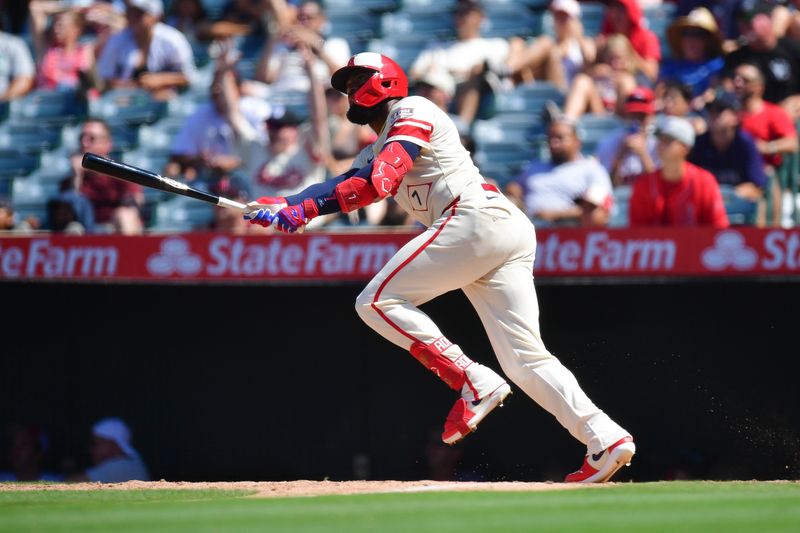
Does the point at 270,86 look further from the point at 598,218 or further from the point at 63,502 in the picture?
the point at 63,502

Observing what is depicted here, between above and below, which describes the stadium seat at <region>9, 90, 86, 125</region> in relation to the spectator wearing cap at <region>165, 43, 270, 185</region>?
above

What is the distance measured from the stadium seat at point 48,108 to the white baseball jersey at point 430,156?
669 centimetres

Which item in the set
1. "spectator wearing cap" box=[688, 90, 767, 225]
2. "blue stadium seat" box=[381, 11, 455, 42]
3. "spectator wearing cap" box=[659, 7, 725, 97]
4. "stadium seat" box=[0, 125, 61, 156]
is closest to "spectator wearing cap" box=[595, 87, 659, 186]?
"spectator wearing cap" box=[688, 90, 767, 225]

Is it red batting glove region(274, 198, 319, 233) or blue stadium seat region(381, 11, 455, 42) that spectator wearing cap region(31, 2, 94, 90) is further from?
red batting glove region(274, 198, 319, 233)

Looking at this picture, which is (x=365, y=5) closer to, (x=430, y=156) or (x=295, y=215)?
(x=430, y=156)

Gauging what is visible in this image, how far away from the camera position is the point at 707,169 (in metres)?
9.38

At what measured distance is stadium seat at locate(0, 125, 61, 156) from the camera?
12375mm

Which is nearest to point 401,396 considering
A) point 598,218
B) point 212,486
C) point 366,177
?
point 598,218

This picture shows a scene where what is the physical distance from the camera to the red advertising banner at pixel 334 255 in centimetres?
810

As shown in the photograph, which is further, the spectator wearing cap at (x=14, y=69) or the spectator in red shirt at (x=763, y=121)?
the spectator wearing cap at (x=14, y=69)

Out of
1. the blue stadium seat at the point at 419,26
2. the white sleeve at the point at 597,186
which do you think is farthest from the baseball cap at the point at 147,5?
the white sleeve at the point at 597,186

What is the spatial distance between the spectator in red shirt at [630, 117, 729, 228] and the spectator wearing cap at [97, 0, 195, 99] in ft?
16.6

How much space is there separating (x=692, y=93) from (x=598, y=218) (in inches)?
66.0

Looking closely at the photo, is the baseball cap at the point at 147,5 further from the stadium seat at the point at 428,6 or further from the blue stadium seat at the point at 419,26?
the stadium seat at the point at 428,6
